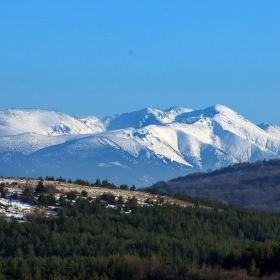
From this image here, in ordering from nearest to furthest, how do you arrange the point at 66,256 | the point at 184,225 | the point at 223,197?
the point at 66,256 → the point at 184,225 → the point at 223,197

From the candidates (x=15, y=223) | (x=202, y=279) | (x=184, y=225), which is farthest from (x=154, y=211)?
(x=202, y=279)

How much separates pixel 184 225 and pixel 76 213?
7.27 m

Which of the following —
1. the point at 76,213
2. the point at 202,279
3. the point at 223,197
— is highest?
the point at 223,197

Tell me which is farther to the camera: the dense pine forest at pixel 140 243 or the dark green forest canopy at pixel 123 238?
the dark green forest canopy at pixel 123 238

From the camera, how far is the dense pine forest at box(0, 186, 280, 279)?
43188mm

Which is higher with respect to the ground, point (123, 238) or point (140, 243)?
point (123, 238)

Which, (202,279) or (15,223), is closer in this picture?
(202,279)

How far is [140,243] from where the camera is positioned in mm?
54750

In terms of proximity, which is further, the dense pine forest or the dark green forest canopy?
the dark green forest canopy

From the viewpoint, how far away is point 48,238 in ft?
183

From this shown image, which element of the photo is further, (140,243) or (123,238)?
(123,238)

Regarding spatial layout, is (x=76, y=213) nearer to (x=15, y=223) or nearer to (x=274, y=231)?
(x=15, y=223)

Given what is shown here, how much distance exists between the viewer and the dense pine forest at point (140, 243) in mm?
43188

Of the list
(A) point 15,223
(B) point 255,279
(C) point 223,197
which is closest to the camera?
(B) point 255,279
